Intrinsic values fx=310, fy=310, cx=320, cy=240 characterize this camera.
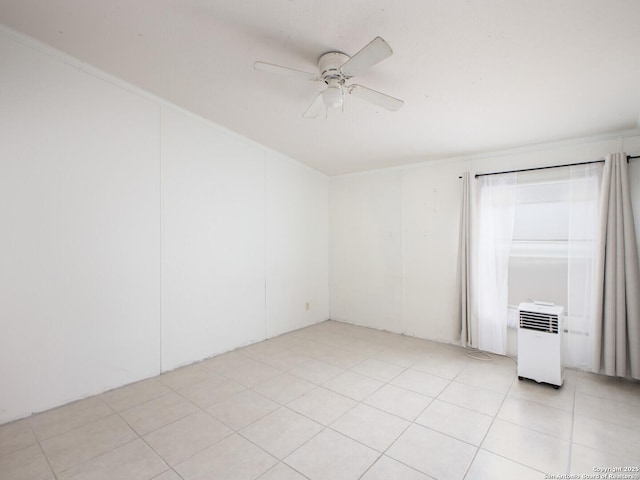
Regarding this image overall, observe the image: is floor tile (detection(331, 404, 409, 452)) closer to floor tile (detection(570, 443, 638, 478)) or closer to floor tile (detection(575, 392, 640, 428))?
floor tile (detection(570, 443, 638, 478))

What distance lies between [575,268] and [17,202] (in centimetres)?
492

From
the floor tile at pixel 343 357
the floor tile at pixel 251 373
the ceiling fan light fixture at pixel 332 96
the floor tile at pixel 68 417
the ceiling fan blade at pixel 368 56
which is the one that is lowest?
the floor tile at pixel 343 357

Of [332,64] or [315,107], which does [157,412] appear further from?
[332,64]

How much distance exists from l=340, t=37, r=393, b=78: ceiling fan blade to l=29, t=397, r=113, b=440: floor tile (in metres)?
3.05

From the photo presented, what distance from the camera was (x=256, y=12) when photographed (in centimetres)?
187

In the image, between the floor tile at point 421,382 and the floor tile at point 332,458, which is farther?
the floor tile at point 421,382

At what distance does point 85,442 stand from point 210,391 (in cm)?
91

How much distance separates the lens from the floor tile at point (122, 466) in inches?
68.9

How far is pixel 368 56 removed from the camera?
1784 millimetres

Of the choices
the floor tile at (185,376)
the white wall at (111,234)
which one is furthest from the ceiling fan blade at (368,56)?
the floor tile at (185,376)

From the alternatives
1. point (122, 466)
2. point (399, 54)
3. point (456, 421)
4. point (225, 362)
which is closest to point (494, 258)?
point (456, 421)

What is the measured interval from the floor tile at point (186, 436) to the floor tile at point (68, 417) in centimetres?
60

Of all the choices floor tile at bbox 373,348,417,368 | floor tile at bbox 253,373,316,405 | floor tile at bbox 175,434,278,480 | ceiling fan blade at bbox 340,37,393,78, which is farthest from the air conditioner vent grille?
ceiling fan blade at bbox 340,37,393,78

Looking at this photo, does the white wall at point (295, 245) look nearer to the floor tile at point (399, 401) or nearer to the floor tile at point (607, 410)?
the floor tile at point (399, 401)
